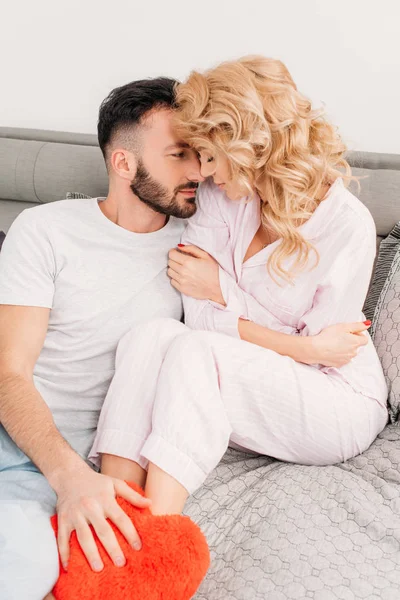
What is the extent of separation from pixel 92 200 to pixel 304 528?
90 centimetres

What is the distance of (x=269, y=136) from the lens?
125 centimetres

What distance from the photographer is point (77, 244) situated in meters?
1.42

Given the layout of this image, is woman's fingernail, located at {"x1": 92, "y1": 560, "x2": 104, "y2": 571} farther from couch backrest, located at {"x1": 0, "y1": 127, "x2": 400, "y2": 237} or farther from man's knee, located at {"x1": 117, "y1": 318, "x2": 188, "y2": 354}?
couch backrest, located at {"x1": 0, "y1": 127, "x2": 400, "y2": 237}

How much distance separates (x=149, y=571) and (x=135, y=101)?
1009 mm

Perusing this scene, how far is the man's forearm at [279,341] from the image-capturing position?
1.31m

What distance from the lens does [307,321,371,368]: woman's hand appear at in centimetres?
130

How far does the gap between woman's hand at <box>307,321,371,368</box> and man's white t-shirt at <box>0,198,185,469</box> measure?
39cm

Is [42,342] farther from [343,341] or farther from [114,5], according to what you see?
[114,5]

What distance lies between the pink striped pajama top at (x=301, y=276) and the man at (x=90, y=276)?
8 centimetres

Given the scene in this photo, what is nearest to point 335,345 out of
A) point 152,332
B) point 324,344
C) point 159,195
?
point 324,344

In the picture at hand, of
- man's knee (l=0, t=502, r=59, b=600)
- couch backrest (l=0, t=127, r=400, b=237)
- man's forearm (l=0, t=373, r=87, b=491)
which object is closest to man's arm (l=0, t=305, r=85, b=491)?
man's forearm (l=0, t=373, r=87, b=491)

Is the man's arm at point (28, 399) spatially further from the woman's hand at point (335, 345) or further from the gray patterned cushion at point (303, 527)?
the woman's hand at point (335, 345)

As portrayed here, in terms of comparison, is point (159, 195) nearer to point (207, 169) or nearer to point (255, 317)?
A: point (207, 169)

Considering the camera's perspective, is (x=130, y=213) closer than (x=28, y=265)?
No
